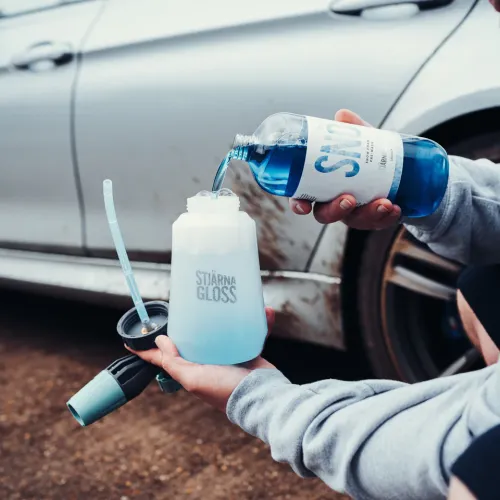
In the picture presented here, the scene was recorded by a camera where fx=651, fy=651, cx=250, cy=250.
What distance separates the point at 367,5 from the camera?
5.00 feet

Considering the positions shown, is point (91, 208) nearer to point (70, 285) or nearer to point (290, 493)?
point (70, 285)

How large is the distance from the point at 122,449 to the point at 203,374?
92cm

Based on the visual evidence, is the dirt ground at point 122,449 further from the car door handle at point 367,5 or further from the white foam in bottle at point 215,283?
the car door handle at point 367,5

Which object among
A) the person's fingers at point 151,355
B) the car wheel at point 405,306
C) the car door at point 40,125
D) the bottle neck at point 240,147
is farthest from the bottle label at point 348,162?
the car door at point 40,125

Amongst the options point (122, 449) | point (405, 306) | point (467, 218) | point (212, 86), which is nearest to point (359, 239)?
point (405, 306)

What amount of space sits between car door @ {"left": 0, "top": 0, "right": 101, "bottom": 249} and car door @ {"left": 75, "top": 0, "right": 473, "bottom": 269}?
78mm

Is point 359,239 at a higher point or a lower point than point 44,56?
lower

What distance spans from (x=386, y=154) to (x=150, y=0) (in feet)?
3.92

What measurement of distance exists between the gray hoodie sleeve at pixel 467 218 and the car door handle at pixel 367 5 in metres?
0.39

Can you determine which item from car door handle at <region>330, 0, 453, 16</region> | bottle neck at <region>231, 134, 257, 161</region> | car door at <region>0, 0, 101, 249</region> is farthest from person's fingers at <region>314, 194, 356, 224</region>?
car door at <region>0, 0, 101, 249</region>

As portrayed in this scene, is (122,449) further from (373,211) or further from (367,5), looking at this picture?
(367,5)

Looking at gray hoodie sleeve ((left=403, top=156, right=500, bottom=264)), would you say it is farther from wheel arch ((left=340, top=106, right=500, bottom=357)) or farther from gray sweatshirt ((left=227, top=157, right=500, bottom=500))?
gray sweatshirt ((left=227, top=157, right=500, bottom=500))

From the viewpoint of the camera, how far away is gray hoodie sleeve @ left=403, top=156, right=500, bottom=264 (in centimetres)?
125

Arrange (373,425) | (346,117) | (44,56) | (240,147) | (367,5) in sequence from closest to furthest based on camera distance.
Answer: (373,425) → (240,147) → (346,117) → (367,5) → (44,56)
